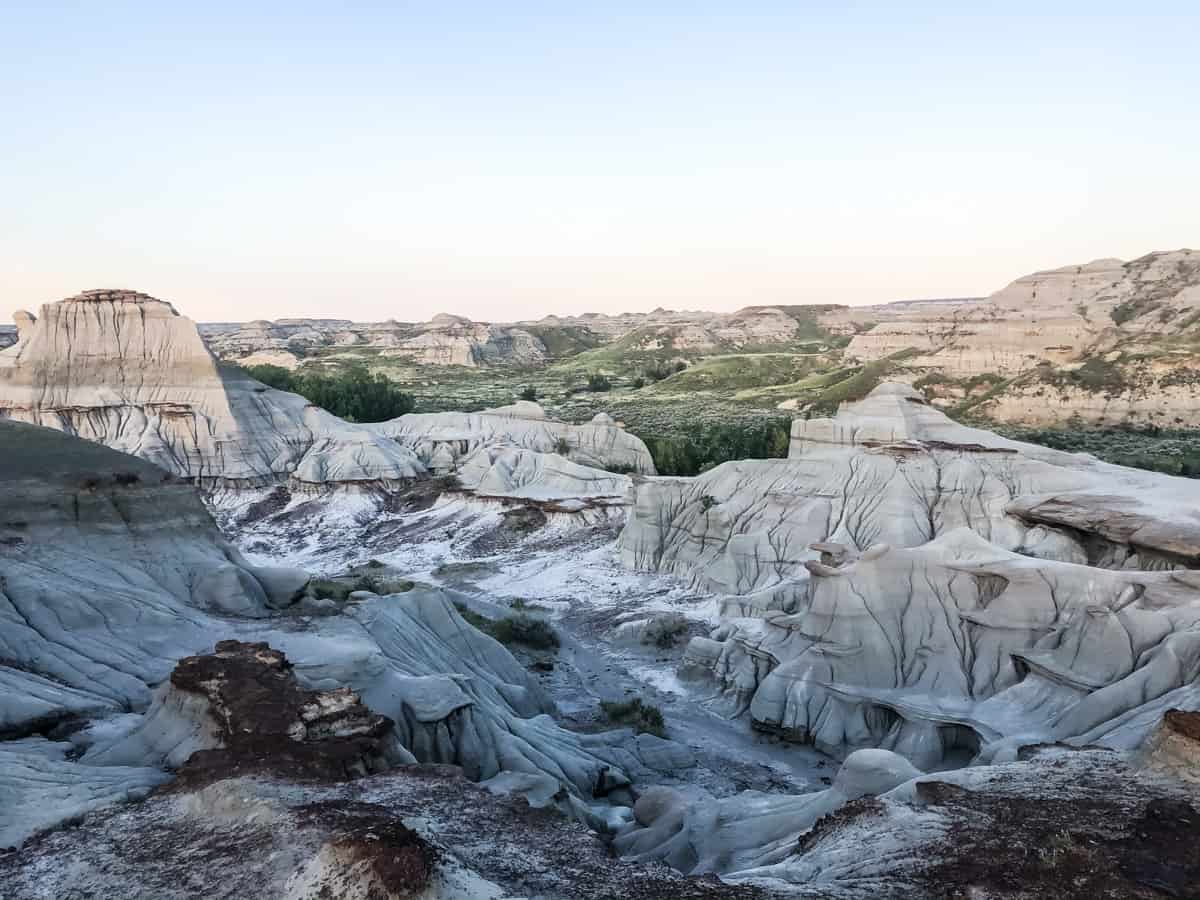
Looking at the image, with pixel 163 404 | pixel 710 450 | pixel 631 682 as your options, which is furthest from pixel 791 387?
pixel 631 682

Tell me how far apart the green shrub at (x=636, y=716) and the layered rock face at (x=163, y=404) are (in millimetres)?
28767

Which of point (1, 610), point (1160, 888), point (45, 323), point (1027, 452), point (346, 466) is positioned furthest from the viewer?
point (45, 323)

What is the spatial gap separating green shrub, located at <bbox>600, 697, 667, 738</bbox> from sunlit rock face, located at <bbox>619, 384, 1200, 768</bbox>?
2.29 m

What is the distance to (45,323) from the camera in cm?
4912

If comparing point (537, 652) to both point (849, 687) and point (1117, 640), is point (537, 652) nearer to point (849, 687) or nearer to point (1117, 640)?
point (849, 687)

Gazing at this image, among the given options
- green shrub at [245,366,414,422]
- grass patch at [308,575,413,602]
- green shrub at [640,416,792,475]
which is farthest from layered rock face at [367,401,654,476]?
grass patch at [308,575,413,602]

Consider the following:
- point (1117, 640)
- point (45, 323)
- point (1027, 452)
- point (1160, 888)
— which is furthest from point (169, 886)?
point (45, 323)

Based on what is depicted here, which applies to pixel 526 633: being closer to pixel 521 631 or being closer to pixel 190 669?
pixel 521 631

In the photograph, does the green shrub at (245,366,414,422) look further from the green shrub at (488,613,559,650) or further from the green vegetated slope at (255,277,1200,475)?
the green shrub at (488,613,559,650)

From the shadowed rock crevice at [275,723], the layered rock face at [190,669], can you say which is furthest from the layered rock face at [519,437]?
the shadowed rock crevice at [275,723]

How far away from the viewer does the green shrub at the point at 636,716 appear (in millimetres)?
18547

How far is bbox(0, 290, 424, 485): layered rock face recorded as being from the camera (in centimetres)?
4678

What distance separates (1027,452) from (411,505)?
28.8 m

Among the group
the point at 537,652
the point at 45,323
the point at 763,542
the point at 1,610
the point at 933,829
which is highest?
the point at 45,323
